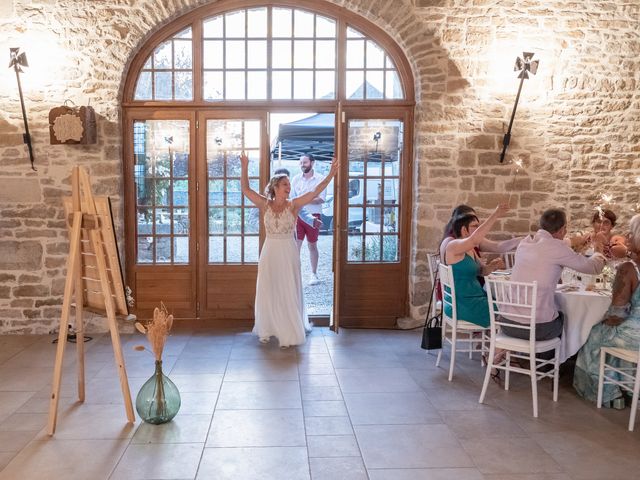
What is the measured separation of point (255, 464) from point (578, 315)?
8.45ft

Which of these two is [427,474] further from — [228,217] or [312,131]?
[312,131]

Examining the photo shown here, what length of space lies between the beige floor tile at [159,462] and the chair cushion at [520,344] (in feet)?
7.16

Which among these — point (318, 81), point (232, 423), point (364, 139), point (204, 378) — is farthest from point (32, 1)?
point (232, 423)

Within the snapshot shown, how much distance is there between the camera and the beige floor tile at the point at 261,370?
4.97m

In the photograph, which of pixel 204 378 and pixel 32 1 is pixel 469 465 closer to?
pixel 204 378

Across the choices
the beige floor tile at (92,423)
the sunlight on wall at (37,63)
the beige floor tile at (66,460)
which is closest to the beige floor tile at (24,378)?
the beige floor tile at (92,423)

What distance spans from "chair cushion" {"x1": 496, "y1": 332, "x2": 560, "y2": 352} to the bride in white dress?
81.9 inches

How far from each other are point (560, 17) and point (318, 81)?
256 centimetres

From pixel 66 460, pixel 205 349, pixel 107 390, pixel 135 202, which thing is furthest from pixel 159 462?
pixel 135 202

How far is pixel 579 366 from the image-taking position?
460 centimetres

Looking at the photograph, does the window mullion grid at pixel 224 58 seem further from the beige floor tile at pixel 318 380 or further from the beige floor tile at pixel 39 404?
the beige floor tile at pixel 39 404

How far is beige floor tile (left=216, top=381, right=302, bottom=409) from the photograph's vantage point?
14.3ft

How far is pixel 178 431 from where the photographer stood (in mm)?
3904

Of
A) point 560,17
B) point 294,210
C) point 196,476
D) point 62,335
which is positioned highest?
point 560,17
